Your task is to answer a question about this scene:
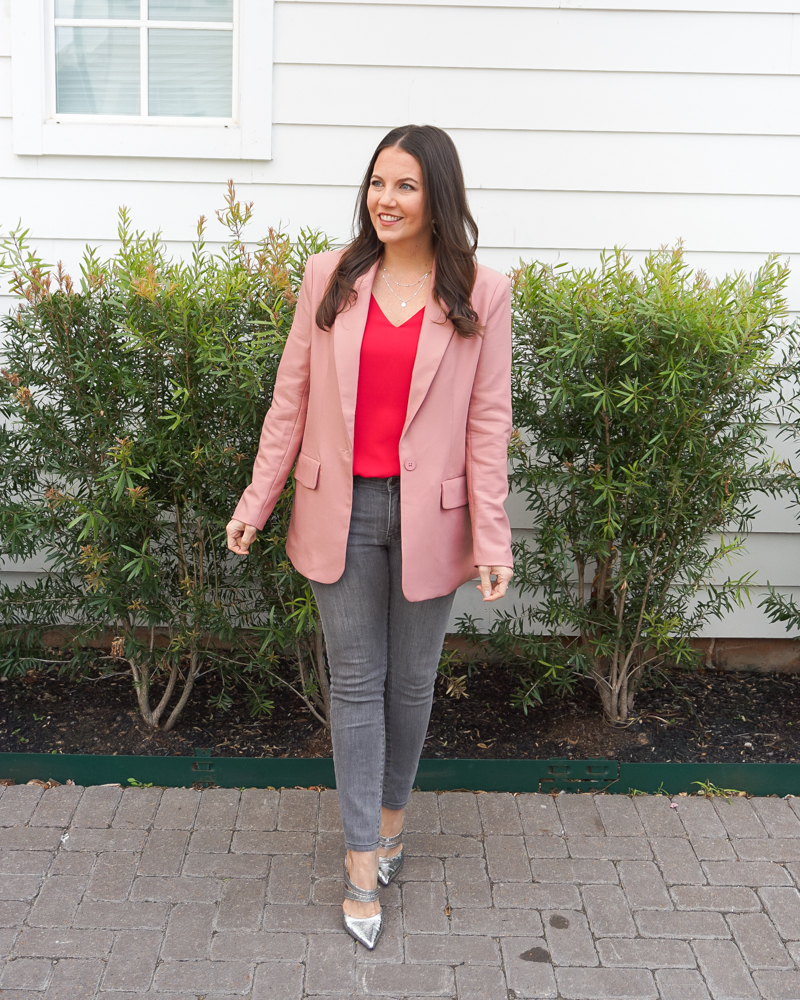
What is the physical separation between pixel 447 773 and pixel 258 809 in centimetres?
66

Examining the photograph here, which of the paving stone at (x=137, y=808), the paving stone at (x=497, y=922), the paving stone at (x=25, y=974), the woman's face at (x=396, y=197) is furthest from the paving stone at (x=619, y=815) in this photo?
the woman's face at (x=396, y=197)

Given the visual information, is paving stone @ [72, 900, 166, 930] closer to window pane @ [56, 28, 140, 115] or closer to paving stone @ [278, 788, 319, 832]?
paving stone @ [278, 788, 319, 832]

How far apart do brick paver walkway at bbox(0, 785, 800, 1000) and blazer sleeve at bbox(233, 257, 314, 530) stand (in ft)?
3.67

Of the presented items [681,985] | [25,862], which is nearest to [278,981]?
[25,862]

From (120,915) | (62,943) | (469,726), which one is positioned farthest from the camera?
(469,726)

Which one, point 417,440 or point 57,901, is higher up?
point 417,440

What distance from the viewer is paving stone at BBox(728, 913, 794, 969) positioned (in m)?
2.44

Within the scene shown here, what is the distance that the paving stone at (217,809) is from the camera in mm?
2965

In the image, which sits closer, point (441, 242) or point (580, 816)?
point (441, 242)

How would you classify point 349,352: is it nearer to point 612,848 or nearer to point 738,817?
point 612,848

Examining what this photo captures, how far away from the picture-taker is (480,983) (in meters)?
2.35

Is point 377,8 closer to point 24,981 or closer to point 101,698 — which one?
point 101,698

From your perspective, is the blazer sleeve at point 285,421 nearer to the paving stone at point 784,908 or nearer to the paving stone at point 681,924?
the paving stone at point 681,924

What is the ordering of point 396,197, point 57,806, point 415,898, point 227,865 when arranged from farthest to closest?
point 57,806
point 227,865
point 415,898
point 396,197
